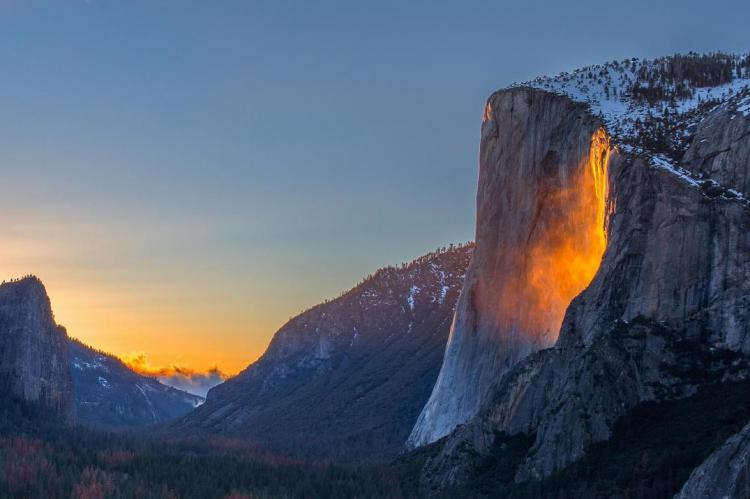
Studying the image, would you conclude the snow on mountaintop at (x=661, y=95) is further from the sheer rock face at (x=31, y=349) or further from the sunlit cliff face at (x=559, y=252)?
the sheer rock face at (x=31, y=349)

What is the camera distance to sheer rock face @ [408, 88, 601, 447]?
82.2m

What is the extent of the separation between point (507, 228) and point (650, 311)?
34.4 metres

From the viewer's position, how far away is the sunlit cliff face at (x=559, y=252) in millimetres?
74312

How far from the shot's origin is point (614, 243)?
2532 inches

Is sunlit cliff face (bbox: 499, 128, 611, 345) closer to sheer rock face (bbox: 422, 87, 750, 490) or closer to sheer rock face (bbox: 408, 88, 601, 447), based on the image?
Result: sheer rock face (bbox: 408, 88, 601, 447)

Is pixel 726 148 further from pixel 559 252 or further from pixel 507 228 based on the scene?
pixel 507 228

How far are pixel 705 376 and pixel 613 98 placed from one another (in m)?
38.4

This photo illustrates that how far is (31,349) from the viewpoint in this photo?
7165 inches

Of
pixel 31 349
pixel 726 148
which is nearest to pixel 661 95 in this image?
pixel 726 148

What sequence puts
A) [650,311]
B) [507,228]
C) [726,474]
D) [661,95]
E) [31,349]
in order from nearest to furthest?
[726,474]
[650,311]
[661,95]
[507,228]
[31,349]

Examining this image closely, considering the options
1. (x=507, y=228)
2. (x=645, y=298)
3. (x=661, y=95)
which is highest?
(x=661, y=95)

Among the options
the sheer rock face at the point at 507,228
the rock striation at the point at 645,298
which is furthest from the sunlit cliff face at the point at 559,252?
the rock striation at the point at 645,298

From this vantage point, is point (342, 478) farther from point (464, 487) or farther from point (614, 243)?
point (614, 243)

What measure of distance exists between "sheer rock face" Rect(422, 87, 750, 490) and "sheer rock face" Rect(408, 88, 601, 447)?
1449cm
